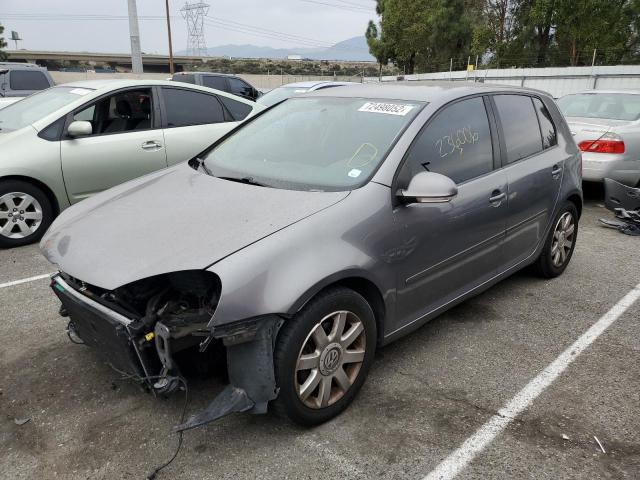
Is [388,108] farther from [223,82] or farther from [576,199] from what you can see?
[223,82]

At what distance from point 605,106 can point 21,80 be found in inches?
439

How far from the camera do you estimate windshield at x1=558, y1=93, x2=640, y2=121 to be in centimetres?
737

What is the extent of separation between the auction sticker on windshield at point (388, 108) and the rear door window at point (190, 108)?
333 centimetres

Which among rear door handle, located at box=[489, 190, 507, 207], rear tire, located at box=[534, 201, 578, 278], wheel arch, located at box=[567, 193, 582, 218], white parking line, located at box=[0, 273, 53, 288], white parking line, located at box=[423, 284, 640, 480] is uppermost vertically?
rear door handle, located at box=[489, 190, 507, 207]

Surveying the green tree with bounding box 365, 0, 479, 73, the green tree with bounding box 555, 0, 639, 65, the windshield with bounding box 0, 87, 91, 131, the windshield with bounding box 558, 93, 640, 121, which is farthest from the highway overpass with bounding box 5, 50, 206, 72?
the windshield with bounding box 558, 93, 640, 121

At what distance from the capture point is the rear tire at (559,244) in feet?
14.0

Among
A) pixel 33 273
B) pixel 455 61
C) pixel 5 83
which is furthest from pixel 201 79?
pixel 455 61

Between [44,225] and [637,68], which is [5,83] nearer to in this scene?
[44,225]

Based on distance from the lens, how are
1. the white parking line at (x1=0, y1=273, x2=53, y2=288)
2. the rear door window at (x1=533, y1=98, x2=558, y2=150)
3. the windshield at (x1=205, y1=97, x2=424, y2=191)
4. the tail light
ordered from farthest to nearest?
the tail light < the white parking line at (x1=0, y1=273, x2=53, y2=288) < the rear door window at (x1=533, y1=98, x2=558, y2=150) < the windshield at (x1=205, y1=97, x2=424, y2=191)

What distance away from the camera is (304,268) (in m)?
2.33

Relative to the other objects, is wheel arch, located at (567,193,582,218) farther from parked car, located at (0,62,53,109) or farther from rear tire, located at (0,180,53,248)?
parked car, located at (0,62,53,109)

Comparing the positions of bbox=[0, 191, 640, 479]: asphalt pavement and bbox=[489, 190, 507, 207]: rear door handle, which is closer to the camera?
bbox=[0, 191, 640, 479]: asphalt pavement

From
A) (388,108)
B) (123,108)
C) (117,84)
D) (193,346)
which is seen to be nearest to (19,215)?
(123,108)

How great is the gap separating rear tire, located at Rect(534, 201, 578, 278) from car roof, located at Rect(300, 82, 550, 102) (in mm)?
1149
